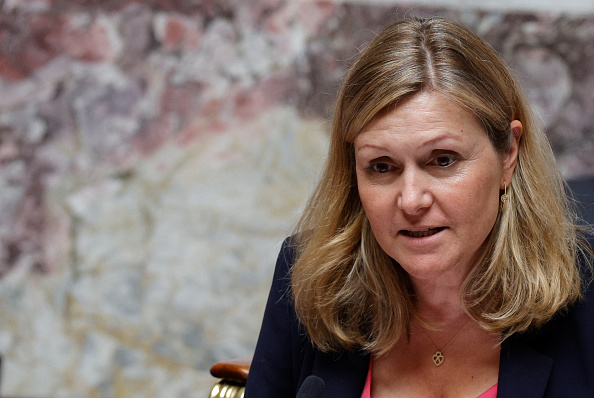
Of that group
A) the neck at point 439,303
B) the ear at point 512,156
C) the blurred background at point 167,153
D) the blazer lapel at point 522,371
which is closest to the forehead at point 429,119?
the ear at point 512,156

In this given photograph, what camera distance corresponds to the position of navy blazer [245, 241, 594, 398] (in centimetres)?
151

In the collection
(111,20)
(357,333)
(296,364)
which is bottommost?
(296,364)

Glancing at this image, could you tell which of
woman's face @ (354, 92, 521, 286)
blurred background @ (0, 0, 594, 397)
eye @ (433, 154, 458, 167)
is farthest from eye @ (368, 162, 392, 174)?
blurred background @ (0, 0, 594, 397)

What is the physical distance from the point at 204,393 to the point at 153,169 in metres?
1.03

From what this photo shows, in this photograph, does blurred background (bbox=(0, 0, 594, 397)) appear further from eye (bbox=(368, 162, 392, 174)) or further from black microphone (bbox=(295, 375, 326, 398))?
black microphone (bbox=(295, 375, 326, 398))

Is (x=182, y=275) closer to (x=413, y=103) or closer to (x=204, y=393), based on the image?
(x=204, y=393)

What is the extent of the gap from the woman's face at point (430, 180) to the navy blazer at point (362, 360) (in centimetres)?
28

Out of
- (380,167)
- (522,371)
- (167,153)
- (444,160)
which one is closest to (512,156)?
(444,160)

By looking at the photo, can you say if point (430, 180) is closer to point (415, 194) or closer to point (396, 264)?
point (415, 194)

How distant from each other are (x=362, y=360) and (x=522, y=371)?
390 mm

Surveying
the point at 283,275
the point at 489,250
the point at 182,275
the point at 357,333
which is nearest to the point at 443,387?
the point at 357,333

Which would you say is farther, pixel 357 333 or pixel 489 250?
pixel 357 333

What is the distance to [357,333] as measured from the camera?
1714mm

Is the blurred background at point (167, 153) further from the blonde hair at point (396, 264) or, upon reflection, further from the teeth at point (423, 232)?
the teeth at point (423, 232)
